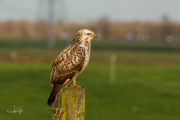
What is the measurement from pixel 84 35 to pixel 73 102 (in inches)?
44.1

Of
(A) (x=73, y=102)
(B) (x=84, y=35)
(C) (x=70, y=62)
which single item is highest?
(B) (x=84, y=35)

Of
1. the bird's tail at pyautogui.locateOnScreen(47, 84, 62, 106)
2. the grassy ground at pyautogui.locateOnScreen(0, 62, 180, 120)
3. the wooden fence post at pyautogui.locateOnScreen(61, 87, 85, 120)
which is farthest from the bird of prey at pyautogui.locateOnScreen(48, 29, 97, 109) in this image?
the grassy ground at pyautogui.locateOnScreen(0, 62, 180, 120)

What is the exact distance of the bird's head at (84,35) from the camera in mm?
5105

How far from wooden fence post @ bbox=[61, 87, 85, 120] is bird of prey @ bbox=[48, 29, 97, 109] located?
1.74ft

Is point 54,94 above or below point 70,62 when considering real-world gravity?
below

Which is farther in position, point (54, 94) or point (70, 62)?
point (70, 62)

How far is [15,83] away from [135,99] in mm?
10487

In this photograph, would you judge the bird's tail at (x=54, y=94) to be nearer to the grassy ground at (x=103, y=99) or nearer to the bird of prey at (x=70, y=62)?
the bird of prey at (x=70, y=62)

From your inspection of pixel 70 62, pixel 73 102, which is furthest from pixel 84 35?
pixel 73 102

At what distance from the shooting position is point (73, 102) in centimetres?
464

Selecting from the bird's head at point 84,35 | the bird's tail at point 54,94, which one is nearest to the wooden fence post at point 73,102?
the bird's tail at point 54,94

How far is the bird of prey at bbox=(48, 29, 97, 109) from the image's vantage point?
17.1ft

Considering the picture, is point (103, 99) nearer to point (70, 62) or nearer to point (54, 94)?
point (70, 62)

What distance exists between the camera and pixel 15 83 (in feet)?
89.0
